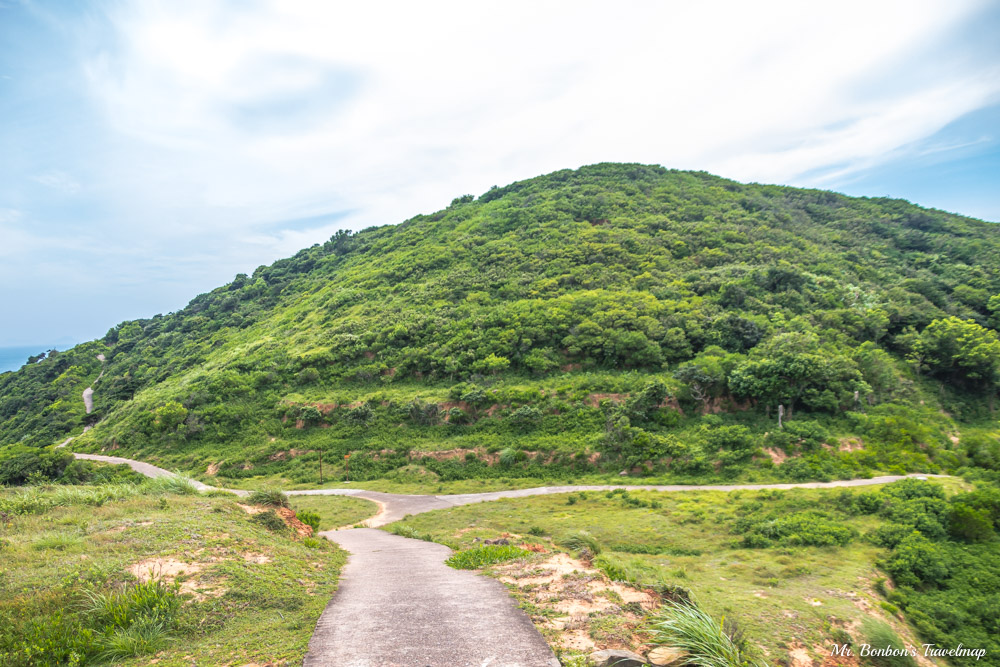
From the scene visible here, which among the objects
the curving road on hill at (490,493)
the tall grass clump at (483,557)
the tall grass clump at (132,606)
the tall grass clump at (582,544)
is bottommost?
the curving road on hill at (490,493)

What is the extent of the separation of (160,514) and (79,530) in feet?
6.08

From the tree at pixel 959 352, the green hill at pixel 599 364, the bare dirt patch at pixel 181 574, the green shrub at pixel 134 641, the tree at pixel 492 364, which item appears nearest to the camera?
the green shrub at pixel 134 641

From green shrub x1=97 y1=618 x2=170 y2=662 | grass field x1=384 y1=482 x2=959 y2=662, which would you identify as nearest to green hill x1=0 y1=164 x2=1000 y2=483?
grass field x1=384 y1=482 x2=959 y2=662

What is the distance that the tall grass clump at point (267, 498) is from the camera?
14276 millimetres

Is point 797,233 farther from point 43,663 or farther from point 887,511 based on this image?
point 43,663

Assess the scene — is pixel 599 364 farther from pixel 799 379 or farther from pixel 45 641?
pixel 45 641

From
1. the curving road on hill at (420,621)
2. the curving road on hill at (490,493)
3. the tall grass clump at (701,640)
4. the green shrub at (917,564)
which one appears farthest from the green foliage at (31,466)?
the green shrub at (917,564)

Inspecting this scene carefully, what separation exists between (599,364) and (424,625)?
121 feet

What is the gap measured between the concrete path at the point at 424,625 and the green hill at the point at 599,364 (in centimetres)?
2198

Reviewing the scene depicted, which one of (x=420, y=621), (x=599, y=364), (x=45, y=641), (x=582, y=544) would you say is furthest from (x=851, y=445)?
(x=45, y=641)

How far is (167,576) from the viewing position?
24.4 feet

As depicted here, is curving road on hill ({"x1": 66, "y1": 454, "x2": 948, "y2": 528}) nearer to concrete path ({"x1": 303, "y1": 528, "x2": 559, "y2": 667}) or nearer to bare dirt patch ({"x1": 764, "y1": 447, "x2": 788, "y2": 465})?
bare dirt patch ({"x1": 764, "y1": 447, "x2": 788, "y2": 465})

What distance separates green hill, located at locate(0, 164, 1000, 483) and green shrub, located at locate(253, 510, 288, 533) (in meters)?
19.4

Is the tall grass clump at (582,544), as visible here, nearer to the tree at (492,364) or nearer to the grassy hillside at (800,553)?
the grassy hillside at (800,553)
